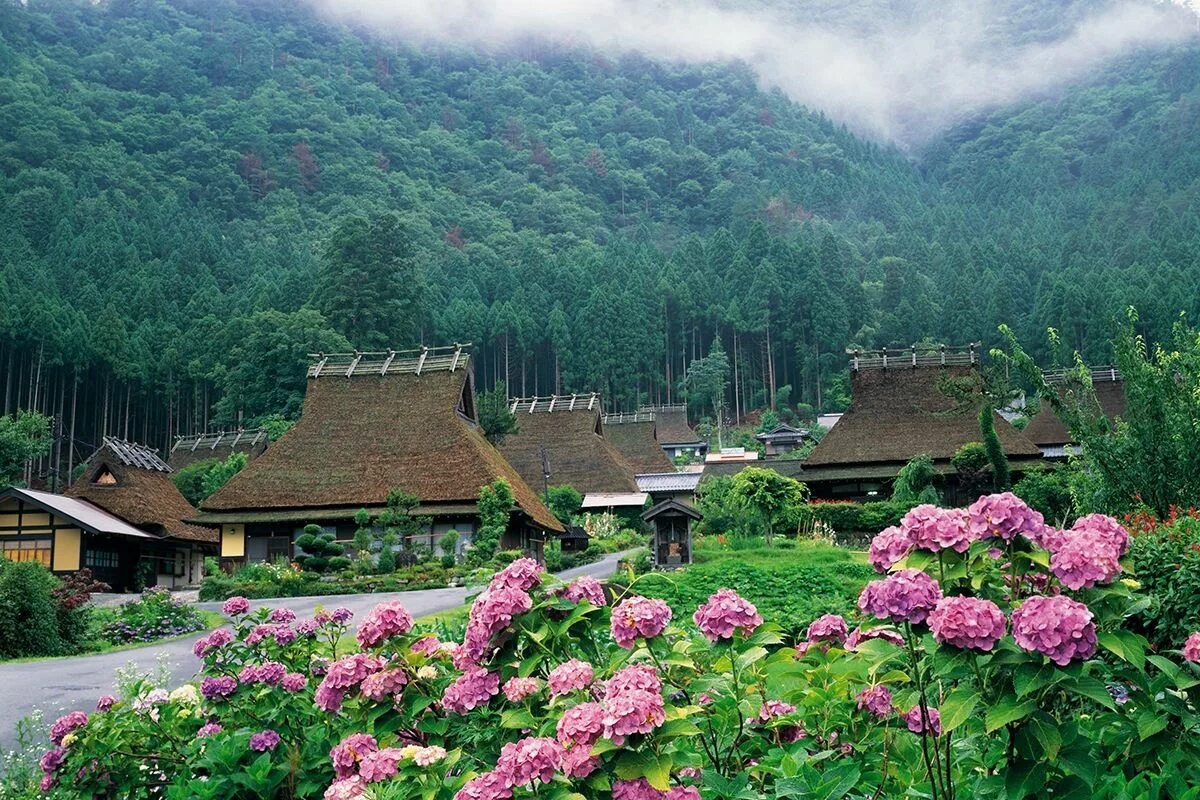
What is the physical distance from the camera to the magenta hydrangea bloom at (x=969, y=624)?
3.23 metres

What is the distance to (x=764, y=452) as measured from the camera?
237ft

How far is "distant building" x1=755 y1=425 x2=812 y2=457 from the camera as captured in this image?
71.8 meters

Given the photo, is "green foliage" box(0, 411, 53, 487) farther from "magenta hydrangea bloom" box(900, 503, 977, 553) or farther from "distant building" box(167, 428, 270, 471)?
"magenta hydrangea bloom" box(900, 503, 977, 553)

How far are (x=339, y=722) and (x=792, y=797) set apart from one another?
9.10 feet

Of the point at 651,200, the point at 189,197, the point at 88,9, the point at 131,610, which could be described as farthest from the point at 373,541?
the point at 88,9

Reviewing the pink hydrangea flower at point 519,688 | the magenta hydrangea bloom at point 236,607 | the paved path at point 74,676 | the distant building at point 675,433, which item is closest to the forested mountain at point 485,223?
the distant building at point 675,433

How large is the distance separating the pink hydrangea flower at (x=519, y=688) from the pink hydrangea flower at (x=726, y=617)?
0.70 meters

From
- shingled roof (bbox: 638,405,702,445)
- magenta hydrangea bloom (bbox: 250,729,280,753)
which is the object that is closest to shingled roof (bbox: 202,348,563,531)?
magenta hydrangea bloom (bbox: 250,729,280,753)

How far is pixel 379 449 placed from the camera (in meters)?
37.0

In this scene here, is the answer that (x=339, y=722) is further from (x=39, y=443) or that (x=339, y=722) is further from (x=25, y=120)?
(x=25, y=120)

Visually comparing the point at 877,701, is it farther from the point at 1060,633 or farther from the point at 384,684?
the point at 384,684

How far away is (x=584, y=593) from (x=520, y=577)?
1.03 feet

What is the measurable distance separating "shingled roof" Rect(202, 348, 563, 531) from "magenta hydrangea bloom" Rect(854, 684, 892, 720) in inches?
1163

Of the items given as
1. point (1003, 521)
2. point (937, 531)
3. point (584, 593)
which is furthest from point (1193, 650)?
point (584, 593)
